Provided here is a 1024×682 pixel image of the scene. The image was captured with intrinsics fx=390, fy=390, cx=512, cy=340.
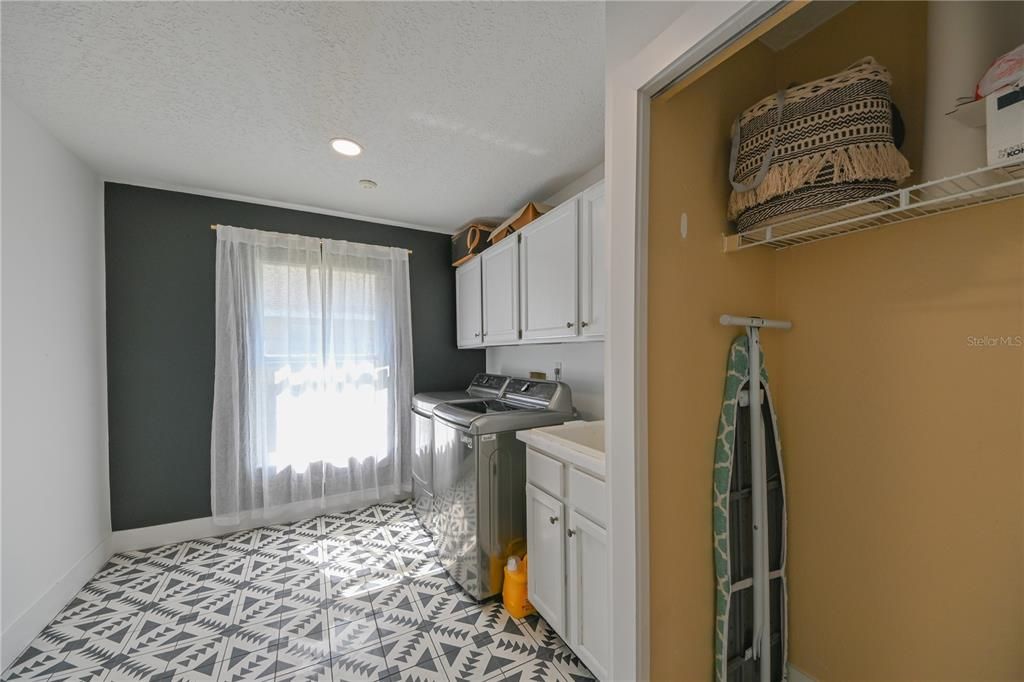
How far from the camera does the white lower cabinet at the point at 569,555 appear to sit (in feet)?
4.59

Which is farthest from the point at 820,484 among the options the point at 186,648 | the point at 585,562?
the point at 186,648

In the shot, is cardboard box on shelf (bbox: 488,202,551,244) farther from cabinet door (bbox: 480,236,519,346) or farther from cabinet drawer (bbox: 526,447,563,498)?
cabinet drawer (bbox: 526,447,563,498)

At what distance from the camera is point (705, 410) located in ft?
3.42

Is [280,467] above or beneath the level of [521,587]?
above

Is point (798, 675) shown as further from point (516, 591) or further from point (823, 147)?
point (823, 147)

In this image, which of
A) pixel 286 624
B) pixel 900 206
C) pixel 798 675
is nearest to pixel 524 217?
pixel 900 206

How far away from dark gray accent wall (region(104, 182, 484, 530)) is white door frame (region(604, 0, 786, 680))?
9.52 feet

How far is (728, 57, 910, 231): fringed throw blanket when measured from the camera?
850 mm

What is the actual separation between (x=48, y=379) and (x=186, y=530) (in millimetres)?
1335

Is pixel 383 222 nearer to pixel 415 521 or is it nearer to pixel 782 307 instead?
pixel 415 521

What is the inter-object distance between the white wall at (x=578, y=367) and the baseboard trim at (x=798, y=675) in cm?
125

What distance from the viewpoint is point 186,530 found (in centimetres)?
265

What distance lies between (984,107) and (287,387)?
134 inches

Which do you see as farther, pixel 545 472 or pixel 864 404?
pixel 545 472
